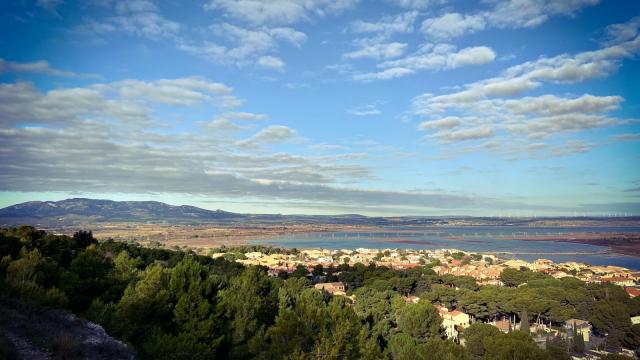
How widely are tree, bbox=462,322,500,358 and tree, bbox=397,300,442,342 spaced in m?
1.90

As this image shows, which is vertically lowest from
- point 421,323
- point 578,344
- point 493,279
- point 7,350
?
point 493,279

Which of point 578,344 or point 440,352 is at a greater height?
point 440,352

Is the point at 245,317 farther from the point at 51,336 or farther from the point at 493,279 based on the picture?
the point at 493,279

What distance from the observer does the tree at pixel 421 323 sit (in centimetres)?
2464

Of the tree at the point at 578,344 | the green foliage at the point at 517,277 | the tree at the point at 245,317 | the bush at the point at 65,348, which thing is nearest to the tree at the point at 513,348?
the tree at the point at 578,344

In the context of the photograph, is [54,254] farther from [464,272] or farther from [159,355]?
[464,272]

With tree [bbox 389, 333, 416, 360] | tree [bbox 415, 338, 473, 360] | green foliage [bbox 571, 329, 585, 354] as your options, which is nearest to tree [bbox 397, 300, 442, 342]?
tree [bbox 389, 333, 416, 360]

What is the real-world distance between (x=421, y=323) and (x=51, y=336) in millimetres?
20279

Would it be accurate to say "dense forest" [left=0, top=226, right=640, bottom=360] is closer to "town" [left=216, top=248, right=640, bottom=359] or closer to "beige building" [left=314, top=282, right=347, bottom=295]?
"town" [left=216, top=248, right=640, bottom=359]

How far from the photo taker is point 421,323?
976 inches

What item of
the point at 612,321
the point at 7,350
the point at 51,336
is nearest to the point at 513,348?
the point at 612,321

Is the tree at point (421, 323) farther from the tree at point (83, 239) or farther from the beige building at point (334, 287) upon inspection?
the tree at point (83, 239)

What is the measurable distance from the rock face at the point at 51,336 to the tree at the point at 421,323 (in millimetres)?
18121

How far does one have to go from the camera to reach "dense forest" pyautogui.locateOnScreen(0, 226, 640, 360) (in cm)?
1396
